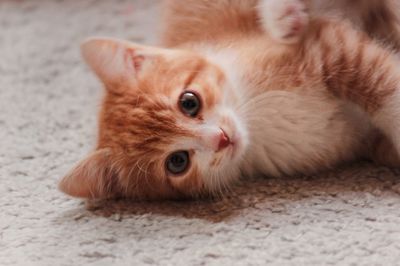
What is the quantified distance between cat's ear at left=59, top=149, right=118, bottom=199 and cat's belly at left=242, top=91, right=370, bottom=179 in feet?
0.95

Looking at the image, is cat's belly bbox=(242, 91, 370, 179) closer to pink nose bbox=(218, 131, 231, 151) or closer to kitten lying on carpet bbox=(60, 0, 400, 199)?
kitten lying on carpet bbox=(60, 0, 400, 199)

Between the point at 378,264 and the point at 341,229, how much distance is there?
0.12 meters

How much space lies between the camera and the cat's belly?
4.42ft

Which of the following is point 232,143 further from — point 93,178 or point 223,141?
point 93,178

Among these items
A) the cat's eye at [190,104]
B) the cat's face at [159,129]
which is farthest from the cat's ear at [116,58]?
the cat's eye at [190,104]

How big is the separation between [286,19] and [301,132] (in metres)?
0.24

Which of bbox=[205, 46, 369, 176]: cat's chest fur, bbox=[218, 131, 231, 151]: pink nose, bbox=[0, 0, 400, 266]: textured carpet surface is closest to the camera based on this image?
bbox=[0, 0, 400, 266]: textured carpet surface

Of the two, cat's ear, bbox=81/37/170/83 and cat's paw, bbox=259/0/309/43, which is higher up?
cat's paw, bbox=259/0/309/43

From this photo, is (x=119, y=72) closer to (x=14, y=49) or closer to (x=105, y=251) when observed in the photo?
(x=105, y=251)

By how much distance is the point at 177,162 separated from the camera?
1307 mm

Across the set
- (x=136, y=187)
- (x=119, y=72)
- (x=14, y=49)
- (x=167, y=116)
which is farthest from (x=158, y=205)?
(x=14, y=49)

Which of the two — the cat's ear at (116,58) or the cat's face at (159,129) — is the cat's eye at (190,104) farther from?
the cat's ear at (116,58)

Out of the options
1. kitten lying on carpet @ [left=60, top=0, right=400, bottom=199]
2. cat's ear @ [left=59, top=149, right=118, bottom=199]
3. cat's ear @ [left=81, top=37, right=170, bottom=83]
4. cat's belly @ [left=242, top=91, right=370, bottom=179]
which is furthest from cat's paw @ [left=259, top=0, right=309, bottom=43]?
cat's ear @ [left=59, top=149, right=118, bottom=199]

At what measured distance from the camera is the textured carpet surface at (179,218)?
1104 millimetres
